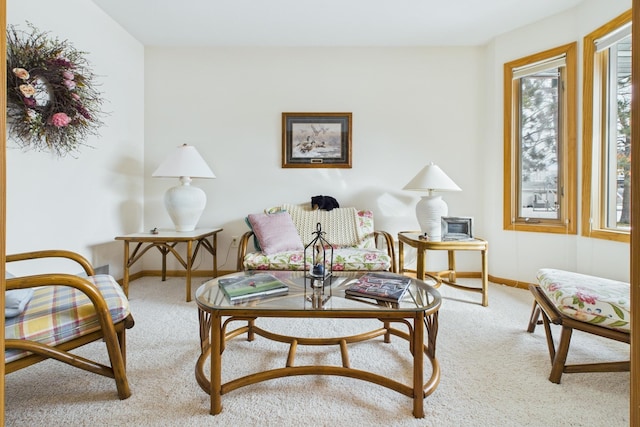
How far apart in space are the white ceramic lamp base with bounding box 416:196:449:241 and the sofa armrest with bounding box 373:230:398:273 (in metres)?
0.32

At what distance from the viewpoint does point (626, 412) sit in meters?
1.27

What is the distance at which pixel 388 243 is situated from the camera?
2771 millimetres

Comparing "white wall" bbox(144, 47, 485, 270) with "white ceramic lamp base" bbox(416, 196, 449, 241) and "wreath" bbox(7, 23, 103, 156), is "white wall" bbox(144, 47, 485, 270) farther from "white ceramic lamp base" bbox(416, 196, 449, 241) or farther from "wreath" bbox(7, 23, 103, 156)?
"wreath" bbox(7, 23, 103, 156)

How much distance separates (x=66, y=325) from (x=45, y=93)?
177cm

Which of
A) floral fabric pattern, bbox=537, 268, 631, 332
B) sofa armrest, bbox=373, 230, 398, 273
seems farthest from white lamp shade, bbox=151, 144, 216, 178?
floral fabric pattern, bbox=537, 268, 631, 332

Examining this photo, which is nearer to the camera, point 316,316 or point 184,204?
point 316,316

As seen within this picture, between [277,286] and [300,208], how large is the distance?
5.71ft

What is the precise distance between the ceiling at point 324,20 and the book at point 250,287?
236 cm

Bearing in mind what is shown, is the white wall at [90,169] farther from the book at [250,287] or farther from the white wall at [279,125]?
the book at [250,287]

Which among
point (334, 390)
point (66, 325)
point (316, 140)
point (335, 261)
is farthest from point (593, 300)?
point (316, 140)

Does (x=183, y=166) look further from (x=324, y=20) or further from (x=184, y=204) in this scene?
(x=324, y=20)

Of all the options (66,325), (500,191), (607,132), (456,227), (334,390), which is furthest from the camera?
(500,191)

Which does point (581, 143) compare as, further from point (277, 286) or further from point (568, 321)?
point (277, 286)

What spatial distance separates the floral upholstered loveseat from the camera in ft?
8.22
